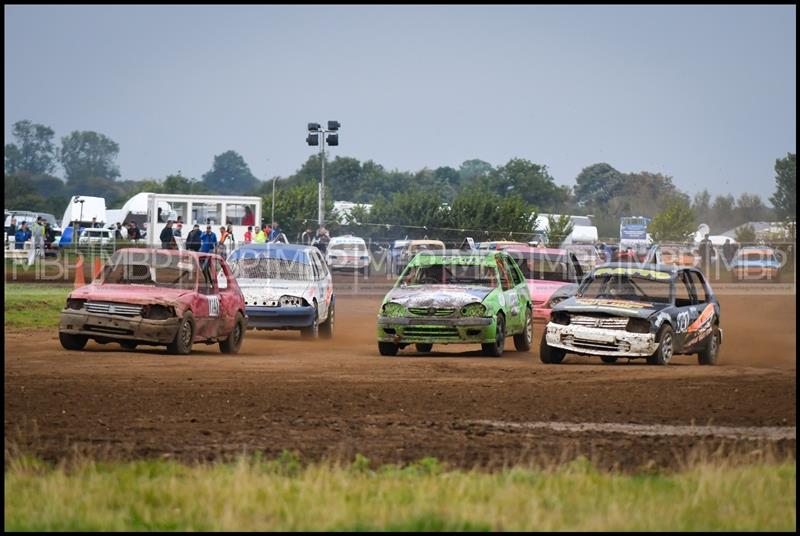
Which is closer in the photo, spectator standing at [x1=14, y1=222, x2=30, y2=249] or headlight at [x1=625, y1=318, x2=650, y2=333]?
headlight at [x1=625, y1=318, x2=650, y2=333]

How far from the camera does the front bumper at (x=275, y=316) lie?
75.5ft

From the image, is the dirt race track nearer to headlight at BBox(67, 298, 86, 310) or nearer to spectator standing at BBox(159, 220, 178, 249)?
headlight at BBox(67, 298, 86, 310)

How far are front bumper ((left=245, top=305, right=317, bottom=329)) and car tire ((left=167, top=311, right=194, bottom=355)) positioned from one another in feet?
11.3

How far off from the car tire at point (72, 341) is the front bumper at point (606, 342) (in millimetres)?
6665

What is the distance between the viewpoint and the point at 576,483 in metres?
9.09

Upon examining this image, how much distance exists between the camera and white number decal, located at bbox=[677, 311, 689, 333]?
751 inches

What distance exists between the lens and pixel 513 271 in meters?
22.1

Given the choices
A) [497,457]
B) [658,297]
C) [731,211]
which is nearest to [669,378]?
[658,297]

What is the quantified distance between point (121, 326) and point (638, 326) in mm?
6862

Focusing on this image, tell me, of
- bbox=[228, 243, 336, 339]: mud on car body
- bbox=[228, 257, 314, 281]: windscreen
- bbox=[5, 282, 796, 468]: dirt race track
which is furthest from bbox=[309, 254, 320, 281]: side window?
bbox=[5, 282, 796, 468]: dirt race track

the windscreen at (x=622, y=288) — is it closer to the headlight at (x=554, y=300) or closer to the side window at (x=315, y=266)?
the headlight at (x=554, y=300)

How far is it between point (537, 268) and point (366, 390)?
40.2 ft

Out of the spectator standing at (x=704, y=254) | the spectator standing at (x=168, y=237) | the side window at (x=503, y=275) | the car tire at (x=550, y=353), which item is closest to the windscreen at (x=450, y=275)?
the side window at (x=503, y=275)

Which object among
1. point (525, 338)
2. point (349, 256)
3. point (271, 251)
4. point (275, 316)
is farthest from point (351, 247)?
point (525, 338)
